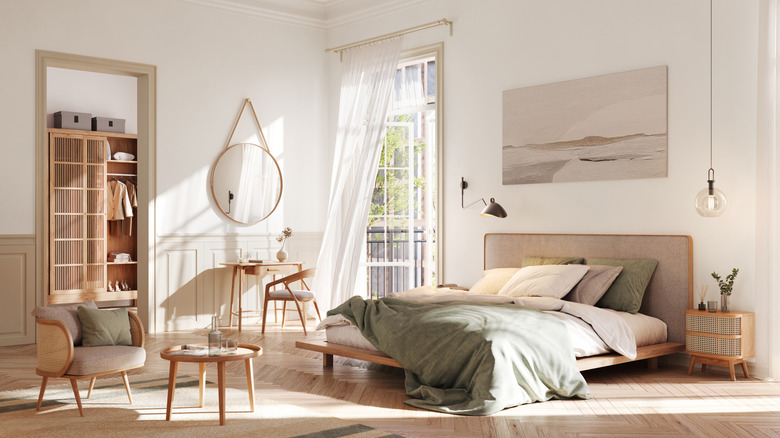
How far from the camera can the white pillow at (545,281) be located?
5785mm

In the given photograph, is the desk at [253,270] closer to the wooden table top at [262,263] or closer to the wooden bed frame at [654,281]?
the wooden table top at [262,263]

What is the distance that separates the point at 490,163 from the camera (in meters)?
7.14

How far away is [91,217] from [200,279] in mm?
2228

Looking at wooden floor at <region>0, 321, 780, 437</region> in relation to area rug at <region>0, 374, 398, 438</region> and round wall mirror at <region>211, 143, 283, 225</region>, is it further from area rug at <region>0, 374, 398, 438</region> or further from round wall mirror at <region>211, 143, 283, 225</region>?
round wall mirror at <region>211, 143, 283, 225</region>

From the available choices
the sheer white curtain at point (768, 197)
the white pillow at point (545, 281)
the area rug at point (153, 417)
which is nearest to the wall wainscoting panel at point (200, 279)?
the area rug at point (153, 417)

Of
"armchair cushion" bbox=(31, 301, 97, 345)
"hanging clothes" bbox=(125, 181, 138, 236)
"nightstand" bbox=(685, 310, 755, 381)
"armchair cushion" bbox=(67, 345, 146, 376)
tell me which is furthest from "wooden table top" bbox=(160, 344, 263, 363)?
"hanging clothes" bbox=(125, 181, 138, 236)

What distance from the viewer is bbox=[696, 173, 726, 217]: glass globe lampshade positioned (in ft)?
17.8

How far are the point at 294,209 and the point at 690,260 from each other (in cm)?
439

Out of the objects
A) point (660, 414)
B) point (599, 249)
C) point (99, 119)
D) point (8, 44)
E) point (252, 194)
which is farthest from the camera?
point (99, 119)

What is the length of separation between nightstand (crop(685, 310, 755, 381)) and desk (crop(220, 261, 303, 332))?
4.05m

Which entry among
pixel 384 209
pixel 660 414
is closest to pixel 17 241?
pixel 384 209

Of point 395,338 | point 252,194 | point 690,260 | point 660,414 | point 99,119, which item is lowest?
point 660,414

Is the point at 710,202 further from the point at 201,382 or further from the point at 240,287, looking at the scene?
the point at 240,287

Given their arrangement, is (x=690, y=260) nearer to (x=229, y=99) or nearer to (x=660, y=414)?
(x=660, y=414)
